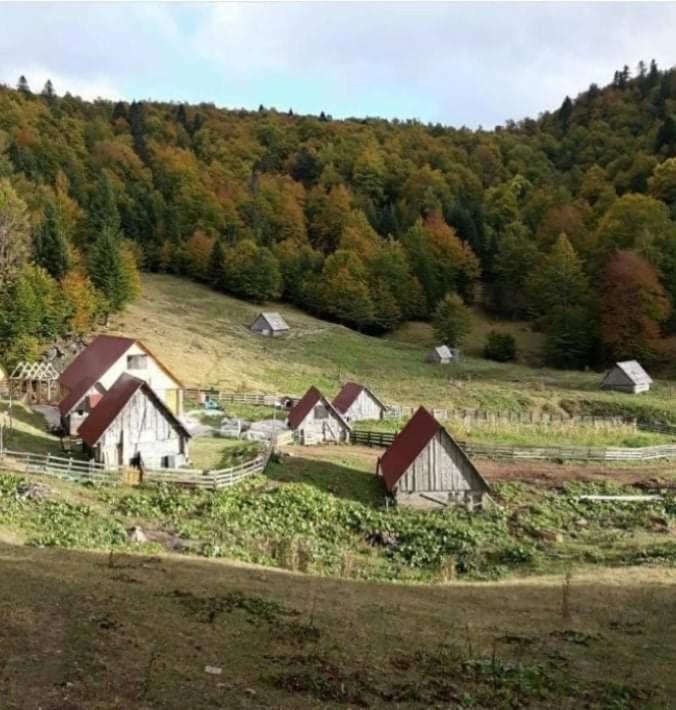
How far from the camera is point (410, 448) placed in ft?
129

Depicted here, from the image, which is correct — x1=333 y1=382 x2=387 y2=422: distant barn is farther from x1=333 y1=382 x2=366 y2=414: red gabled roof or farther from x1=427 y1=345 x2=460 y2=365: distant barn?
x1=427 y1=345 x2=460 y2=365: distant barn

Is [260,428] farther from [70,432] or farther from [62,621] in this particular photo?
[62,621]

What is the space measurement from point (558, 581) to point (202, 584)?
477 inches

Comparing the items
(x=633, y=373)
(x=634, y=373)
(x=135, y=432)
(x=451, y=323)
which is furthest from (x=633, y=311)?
(x=135, y=432)

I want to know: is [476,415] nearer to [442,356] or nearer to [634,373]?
[634,373]

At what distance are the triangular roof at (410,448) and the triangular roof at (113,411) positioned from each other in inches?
411

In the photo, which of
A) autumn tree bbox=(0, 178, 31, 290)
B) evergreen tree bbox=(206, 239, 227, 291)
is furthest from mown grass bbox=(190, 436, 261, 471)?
evergreen tree bbox=(206, 239, 227, 291)

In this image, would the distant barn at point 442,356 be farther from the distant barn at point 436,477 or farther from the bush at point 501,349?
the distant barn at point 436,477

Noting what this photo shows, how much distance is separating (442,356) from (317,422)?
35.8 metres

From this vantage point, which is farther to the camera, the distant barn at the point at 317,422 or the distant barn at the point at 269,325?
the distant barn at the point at 269,325

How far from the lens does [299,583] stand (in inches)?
919

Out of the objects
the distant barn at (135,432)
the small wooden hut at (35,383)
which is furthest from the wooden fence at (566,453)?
the small wooden hut at (35,383)

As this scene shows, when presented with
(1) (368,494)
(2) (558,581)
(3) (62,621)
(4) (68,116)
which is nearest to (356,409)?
(1) (368,494)

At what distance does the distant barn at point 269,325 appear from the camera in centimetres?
9088
